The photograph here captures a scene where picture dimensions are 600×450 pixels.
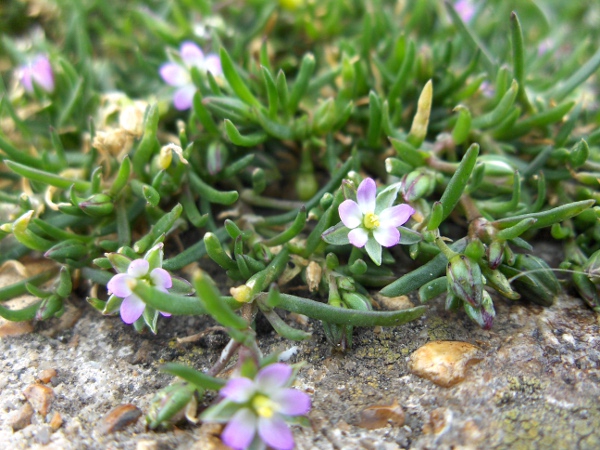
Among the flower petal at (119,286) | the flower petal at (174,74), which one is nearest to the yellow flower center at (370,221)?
the flower petal at (119,286)

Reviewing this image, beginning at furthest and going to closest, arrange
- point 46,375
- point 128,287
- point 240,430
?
point 46,375
point 128,287
point 240,430

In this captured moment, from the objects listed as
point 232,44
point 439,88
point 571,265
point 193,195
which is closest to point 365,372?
point 571,265

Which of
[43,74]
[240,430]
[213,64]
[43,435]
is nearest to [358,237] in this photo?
[240,430]

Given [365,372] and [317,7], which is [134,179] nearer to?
[365,372]

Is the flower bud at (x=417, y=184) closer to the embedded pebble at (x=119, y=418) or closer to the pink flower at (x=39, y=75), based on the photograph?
the embedded pebble at (x=119, y=418)

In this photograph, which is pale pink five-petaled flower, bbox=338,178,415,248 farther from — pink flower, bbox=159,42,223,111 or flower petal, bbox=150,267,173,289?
pink flower, bbox=159,42,223,111

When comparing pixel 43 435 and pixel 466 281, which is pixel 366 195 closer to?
pixel 466 281
